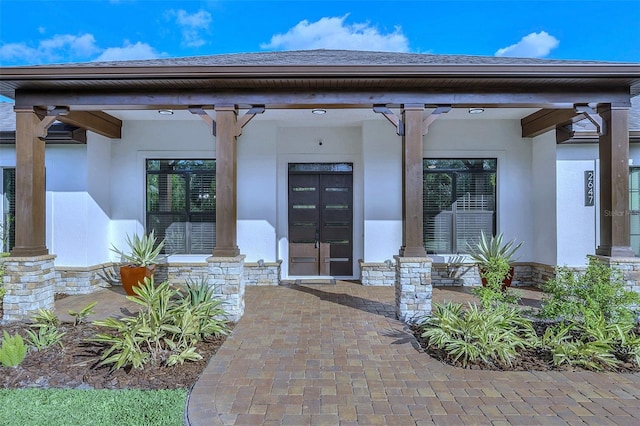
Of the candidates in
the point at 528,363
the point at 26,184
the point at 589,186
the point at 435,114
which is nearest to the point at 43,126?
the point at 26,184

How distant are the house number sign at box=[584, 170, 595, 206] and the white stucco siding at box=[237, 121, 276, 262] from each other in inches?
231

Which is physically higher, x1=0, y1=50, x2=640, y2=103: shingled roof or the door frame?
x1=0, y1=50, x2=640, y2=103: shingled roof

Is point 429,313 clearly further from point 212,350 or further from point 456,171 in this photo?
point 456,171

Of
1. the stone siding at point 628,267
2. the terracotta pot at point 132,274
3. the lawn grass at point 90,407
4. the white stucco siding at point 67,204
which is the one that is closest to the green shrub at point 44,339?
the lawn grass at point 90,407

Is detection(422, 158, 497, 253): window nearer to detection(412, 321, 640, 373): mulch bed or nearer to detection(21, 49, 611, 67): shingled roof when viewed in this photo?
detection(21, 49, 611, 67): shingled roof

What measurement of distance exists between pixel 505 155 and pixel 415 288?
416 cm

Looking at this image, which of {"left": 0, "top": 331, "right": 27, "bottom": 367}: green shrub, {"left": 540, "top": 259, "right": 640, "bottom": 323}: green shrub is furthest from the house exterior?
{"left": 0, "top": 331, "right": 27, "bottom": 367}: green shrub

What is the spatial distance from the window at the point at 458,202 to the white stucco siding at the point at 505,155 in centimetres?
17

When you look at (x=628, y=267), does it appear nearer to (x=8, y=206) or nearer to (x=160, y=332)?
(x=160, y=332)

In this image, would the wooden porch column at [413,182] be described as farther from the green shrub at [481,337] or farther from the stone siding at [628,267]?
the stone siding at [628,267]

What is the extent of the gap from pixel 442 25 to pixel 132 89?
11162 millimetres

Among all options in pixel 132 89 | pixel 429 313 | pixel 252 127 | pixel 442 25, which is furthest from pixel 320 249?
pixel 442 25

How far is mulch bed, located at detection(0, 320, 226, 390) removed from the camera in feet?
10.8

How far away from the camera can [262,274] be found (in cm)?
754
